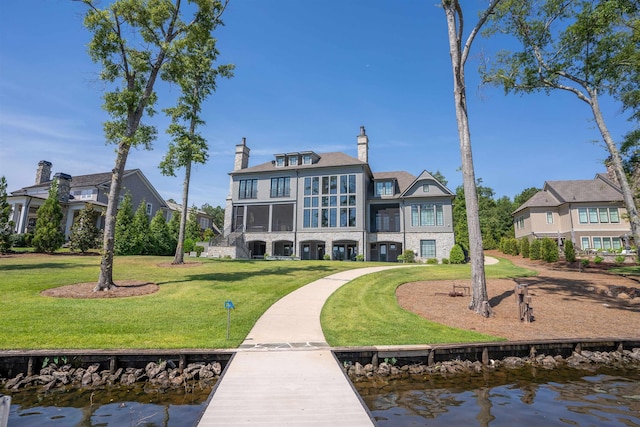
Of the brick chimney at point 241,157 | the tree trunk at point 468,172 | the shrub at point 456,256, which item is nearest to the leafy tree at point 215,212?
the brick chimney at point 241,157

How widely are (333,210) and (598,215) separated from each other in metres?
28.5

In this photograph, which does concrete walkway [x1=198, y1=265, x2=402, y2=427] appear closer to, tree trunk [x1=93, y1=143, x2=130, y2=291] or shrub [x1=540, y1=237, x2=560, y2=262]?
tree trunk [x1=93, y1=143, x2=130, y2=291]

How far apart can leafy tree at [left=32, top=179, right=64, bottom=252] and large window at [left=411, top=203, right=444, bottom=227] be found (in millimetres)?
29934

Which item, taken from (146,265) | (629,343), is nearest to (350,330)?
(629,343)

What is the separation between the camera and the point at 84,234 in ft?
82.6

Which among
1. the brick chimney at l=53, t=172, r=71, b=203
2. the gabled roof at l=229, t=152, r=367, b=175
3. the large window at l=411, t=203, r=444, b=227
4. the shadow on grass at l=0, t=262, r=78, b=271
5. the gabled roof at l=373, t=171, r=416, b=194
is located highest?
the gabled roof at l=229, t=152, r=367, b=175

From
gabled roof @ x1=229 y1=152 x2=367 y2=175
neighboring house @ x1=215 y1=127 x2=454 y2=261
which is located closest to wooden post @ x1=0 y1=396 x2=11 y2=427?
neighboring house @ x1=215 y1=127 x2=454 y2=261

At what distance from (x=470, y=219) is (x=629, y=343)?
525 cm

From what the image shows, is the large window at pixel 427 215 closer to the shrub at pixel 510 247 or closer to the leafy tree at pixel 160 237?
the shrub at pixel 510 247

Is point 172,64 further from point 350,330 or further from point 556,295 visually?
point 556,295

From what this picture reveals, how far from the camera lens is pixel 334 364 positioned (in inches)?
241

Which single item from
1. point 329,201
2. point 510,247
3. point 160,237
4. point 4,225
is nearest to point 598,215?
point 510,247

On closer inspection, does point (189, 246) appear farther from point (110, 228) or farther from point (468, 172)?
point (468, 172)

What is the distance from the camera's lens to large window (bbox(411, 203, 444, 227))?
3012 cm
